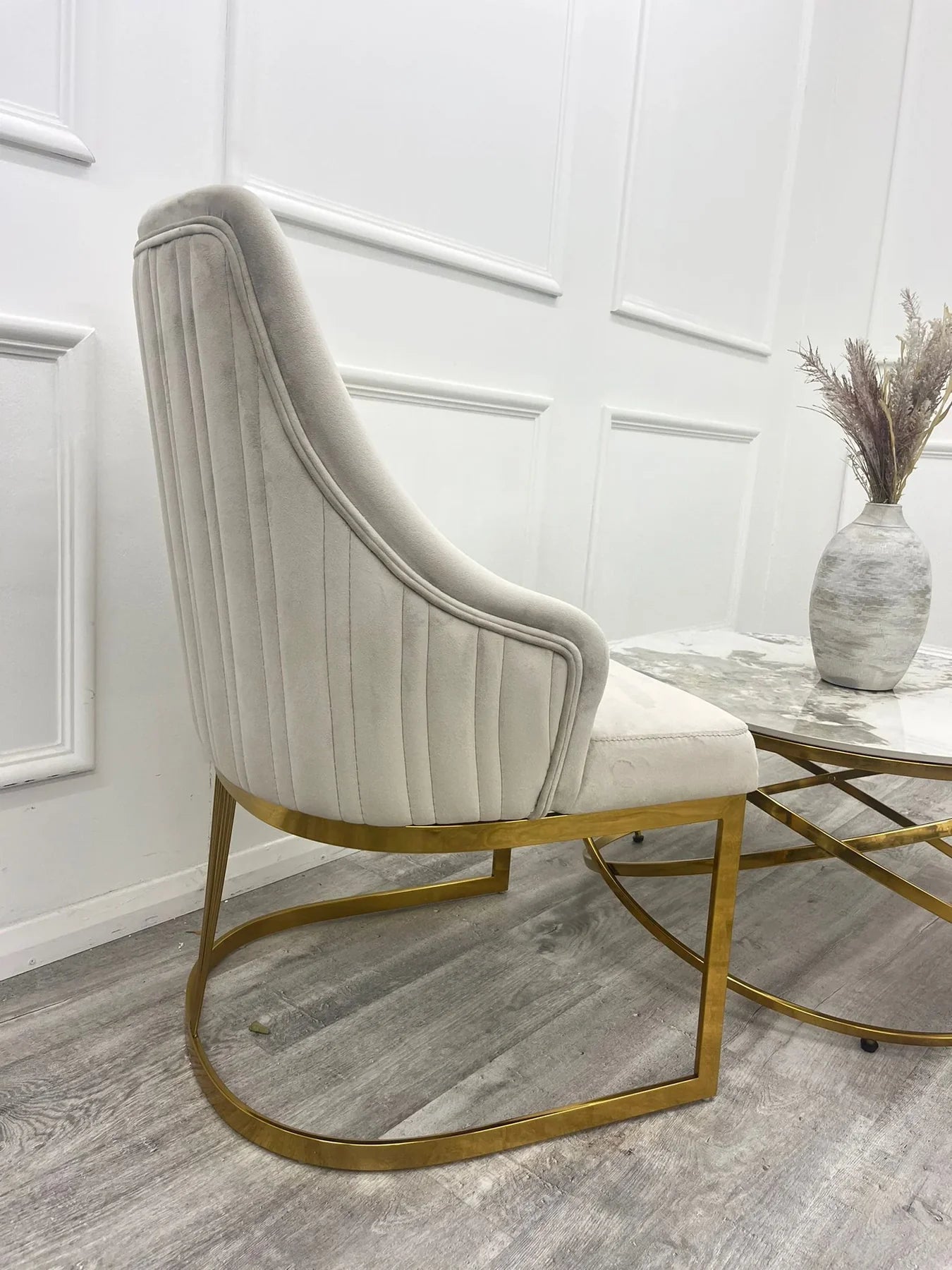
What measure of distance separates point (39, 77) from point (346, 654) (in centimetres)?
87

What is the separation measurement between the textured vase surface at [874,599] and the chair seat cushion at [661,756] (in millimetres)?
475

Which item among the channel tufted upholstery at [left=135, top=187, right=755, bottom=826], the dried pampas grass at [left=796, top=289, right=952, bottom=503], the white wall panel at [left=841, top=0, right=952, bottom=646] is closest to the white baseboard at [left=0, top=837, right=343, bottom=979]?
the channel tufted upholstery at [left=135, top=187, right=755, bottom=826]

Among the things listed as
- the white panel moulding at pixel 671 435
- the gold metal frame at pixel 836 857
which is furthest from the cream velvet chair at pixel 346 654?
the white panel moulding at pixel 671 435

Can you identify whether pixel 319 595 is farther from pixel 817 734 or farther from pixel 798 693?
pixel 798 693

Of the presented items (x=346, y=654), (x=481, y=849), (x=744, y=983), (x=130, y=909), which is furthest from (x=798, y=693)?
(x=130, y=909)

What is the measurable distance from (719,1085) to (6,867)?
0.99 meters

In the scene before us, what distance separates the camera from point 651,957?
142 cm

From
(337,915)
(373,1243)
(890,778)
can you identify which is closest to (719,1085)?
(373,1243)

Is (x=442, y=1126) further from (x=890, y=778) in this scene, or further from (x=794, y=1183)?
(x=890, y=778)

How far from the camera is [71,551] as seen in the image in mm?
1269

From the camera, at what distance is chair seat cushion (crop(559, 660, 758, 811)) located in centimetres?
98

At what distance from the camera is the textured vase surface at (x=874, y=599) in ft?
4.62

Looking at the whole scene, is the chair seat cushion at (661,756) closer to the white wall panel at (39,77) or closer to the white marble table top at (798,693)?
the white marble table top at (798,693)

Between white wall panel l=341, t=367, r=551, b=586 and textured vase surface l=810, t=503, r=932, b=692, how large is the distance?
68 centimetres
